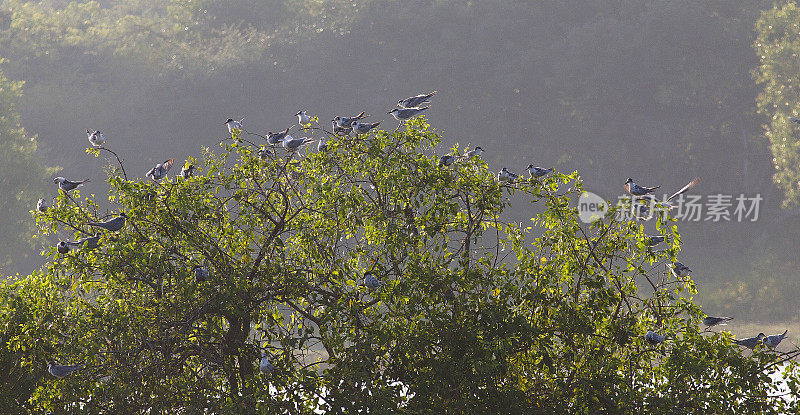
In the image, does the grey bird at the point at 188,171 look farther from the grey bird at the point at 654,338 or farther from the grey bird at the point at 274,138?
the grey bird at the point at 654,338

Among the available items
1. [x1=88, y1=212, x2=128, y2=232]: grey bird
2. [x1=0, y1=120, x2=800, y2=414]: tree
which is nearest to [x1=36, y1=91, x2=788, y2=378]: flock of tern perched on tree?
[x1=88, y1=212, x2=128, y2=232]: grey bird

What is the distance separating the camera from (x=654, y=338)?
24.0ft

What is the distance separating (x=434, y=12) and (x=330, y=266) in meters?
39.3

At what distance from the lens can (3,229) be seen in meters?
36.4

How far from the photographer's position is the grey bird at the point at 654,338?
727cm

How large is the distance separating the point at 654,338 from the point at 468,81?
3725cm

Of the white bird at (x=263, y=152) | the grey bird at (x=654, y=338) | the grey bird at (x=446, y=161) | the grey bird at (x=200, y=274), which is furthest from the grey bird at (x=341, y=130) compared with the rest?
the grey bird at (x=654, y=338)

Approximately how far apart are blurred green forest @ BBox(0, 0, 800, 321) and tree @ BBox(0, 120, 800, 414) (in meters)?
28.7

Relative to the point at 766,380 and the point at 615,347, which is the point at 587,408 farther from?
the point at 766,380

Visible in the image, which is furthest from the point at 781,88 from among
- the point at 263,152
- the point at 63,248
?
the point at 63,248

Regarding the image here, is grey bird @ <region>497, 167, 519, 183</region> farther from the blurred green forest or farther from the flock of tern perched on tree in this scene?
the blurred green forest

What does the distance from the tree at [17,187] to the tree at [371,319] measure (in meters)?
31.1

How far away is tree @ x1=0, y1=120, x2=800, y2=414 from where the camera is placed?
7.15 metres

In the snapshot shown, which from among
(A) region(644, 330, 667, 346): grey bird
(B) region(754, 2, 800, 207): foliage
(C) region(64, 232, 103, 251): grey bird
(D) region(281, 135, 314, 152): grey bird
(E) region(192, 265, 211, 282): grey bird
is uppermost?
(B) region(754, 2, 800, 207): foliage
